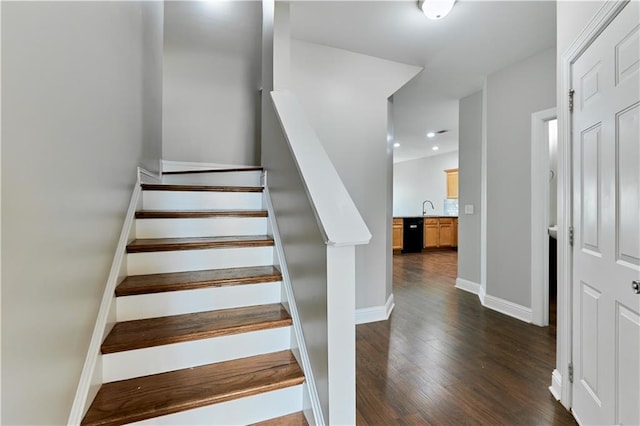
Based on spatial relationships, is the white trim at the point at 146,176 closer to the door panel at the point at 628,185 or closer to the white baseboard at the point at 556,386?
the door panel at the point at 628,185

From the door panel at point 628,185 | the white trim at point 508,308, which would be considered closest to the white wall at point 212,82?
the white trim at point 508,308

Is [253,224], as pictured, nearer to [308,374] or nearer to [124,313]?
[124,313]

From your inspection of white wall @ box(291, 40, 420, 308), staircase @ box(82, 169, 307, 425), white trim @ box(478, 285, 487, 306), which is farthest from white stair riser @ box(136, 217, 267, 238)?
white trim @ box(478, 285, 487, 306)

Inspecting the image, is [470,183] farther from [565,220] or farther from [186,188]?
[186,188]

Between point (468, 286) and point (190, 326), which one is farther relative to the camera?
point (468, 286)

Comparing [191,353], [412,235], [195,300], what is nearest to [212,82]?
[195,300]

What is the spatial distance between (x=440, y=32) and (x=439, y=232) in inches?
234

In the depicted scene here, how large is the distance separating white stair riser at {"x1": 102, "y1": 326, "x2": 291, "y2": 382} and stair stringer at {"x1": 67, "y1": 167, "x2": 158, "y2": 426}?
2.7 inches

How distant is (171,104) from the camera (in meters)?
3.60

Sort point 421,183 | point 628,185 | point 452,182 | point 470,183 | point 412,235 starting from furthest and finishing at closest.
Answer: point 421,183, point 452,182, point 412,235, point 470,183, point 628,185

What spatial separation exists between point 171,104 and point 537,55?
13.3 ft

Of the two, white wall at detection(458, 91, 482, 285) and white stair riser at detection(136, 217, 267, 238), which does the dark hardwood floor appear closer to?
white wall at detection(458, 91, 482, 285)

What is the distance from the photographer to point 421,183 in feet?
31.7

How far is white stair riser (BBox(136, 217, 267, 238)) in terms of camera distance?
198 cm
